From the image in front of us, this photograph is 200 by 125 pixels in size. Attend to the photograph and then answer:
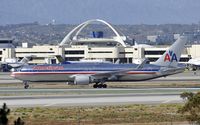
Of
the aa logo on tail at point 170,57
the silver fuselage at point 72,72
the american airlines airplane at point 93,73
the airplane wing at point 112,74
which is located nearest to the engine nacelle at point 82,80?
the american airlines airplane at point 93,73

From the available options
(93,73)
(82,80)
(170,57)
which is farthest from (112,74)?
(170,57)

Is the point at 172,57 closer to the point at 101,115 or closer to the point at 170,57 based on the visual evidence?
the point at 170,57

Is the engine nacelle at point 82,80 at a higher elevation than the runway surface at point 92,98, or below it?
higher

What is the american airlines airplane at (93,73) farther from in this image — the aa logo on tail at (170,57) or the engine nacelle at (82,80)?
the aa logo on tail at (170,57)

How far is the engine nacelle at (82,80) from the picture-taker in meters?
87.0

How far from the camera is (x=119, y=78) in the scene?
3526 inches

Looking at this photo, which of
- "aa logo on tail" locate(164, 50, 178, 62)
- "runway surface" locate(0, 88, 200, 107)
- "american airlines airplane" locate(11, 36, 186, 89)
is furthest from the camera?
"aa logo on tail" locate(164, 50, 178, 62)

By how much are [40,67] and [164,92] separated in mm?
20528

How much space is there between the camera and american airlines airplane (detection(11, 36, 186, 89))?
289 ft

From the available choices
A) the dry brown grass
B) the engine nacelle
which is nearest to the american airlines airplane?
the engine nacelle

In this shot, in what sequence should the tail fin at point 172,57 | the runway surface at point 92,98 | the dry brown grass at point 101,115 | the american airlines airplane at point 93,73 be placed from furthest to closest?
the tail fin at point 172,57
the american airlines airplane at point 93,73
the runway surface at point 92,98
the dry brown grass at point 101,115

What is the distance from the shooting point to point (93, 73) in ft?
290

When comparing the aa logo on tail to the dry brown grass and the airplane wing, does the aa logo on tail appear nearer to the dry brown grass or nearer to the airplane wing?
the airplane wing

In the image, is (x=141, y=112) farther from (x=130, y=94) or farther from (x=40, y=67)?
(x=40, y=67)
